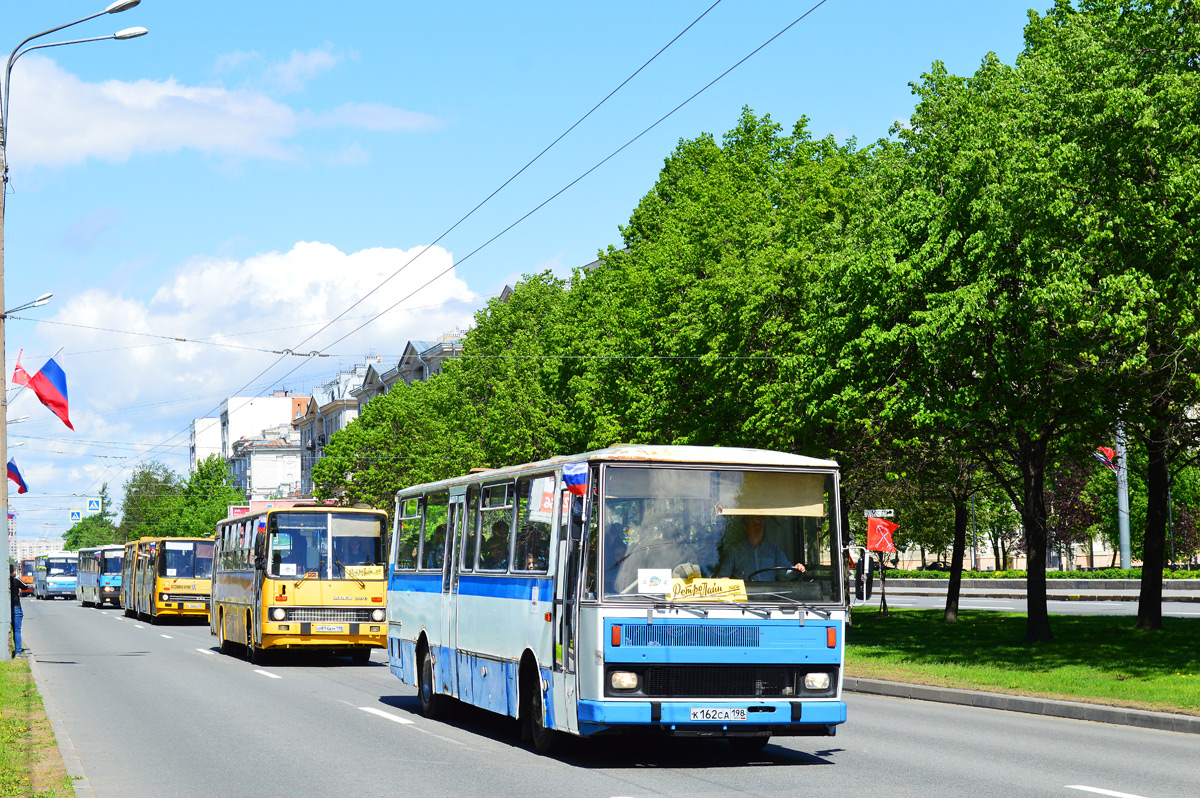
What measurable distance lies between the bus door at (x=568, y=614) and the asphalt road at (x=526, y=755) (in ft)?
1.63

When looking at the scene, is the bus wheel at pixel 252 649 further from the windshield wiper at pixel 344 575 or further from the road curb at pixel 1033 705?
the road curb at pixel 1033 705

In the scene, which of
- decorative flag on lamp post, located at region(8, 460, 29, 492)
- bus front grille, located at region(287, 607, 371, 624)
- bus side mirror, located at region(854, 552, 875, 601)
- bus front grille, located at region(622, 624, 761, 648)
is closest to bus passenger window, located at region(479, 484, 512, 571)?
bus front grille, located at region(622, 624, 761, 648)

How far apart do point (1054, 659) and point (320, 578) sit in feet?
40.5

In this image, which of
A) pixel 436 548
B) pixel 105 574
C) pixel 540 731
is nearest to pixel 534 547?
pixel 540 731

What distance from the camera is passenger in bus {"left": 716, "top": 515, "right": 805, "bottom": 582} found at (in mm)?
11797

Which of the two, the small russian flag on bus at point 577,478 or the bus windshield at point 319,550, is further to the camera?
the bus windshield at point 319,550

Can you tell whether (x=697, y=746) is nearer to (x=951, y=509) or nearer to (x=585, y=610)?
(x=585, y=610)

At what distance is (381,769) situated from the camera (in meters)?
11.7

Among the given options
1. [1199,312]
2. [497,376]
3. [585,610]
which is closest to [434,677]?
[585,610]

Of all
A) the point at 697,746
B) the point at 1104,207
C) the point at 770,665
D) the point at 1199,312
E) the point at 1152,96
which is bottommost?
the point at 697,746

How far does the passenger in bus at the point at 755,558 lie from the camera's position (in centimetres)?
1180

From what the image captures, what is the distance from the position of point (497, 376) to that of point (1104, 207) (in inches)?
1455

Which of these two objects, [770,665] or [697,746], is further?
[697,746]

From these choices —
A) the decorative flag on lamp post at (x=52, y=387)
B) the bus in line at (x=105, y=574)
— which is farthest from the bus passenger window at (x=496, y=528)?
the bus in line at (x=105, y=574)
